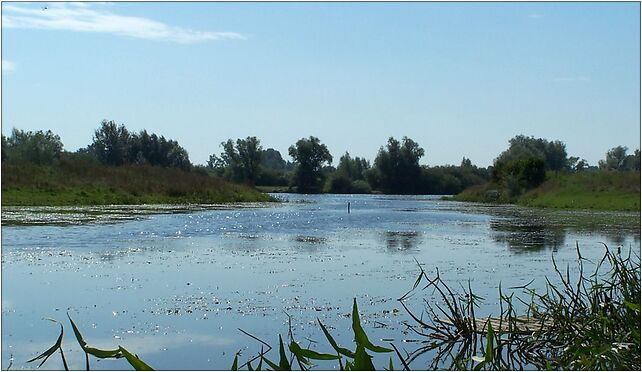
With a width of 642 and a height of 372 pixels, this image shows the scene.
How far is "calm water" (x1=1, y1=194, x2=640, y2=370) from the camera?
9555 mm

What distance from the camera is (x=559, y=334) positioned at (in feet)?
27.2

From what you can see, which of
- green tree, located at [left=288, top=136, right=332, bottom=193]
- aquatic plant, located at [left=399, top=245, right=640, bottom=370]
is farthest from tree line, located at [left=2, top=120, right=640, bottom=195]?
aquatic plant, located at [left=399, top=245, right=640, bottom=370]

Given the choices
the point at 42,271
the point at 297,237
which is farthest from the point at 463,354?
the point at 297,237

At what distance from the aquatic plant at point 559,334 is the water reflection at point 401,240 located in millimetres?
9596

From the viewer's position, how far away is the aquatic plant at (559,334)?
686 cm

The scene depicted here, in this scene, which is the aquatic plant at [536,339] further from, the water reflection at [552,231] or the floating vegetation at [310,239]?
the floating vegetation at [310,239]

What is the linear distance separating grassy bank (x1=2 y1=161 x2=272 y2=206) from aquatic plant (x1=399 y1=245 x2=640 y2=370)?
28651mm

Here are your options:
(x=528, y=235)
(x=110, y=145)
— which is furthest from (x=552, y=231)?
(x=110, y=145)

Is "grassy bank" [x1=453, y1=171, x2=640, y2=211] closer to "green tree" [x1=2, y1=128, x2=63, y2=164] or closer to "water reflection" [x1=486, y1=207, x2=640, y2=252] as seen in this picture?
"water reflection" [x1=486, y1=207, x2=640, y2=252]

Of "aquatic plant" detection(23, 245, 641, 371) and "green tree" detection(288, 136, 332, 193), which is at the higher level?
"green tree" detection(288, 136, 332, 193)

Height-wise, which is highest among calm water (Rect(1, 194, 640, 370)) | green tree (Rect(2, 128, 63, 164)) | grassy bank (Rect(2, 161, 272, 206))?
green tree (Rect(2, 128, 63, 164))

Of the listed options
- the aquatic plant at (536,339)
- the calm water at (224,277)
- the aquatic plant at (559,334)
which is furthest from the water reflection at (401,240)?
the aquatic plant at (559,334)

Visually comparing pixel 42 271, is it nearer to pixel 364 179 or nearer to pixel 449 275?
pixel 449 275

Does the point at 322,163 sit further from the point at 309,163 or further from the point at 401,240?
the point at 401,240
